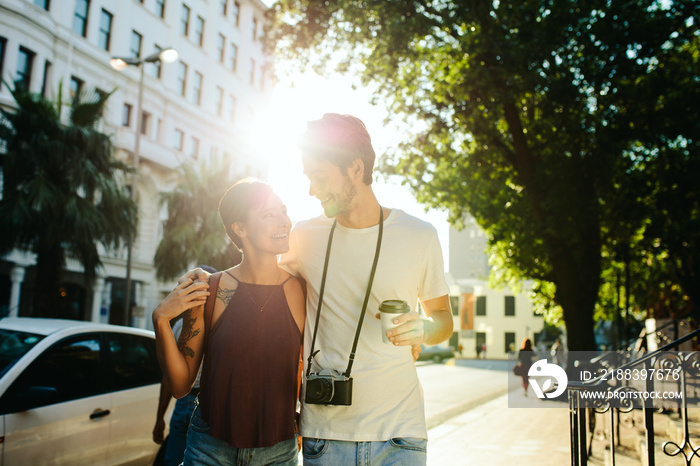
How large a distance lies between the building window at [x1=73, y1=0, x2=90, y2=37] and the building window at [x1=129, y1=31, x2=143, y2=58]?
→ 9.37 feet

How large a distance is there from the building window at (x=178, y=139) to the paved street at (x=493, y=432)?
73.3 feet

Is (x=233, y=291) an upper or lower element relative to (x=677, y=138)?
lower

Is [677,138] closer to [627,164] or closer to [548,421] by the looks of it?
[627,164]

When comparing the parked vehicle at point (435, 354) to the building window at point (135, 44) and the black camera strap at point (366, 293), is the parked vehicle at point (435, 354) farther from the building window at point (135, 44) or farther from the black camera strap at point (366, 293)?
the black camera strap at point (366, 293)

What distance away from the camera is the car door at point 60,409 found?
448 cm

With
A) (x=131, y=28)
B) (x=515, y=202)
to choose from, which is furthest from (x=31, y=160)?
(x=131, y=28)

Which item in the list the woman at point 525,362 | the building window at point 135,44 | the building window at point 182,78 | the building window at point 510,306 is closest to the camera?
the woman at point 525,362

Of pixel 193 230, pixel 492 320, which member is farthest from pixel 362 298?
pixel 492 320

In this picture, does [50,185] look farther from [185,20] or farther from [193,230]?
[185,20]

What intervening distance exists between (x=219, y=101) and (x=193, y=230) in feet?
55.9

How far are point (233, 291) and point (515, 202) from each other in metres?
12.8

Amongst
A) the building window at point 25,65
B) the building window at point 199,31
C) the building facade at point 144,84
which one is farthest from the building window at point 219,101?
the building window at point 25,65

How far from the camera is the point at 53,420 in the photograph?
15.6 ft

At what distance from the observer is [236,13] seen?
39.8m
